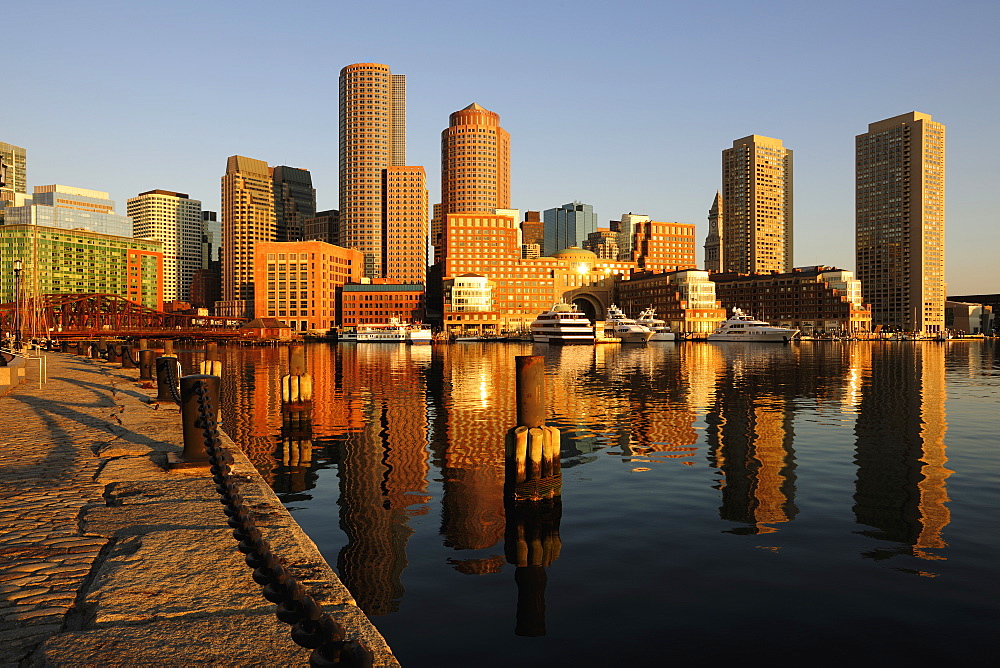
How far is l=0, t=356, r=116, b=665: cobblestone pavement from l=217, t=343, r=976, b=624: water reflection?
4434 millimetres

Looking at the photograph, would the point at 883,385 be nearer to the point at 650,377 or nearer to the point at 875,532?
the point at 650,377

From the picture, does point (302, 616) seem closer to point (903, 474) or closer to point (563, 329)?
point (903, 474)

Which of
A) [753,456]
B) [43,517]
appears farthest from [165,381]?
[753,456]

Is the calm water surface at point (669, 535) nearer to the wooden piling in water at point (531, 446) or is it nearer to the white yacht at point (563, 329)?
the wooden piling in water at point (531, 446)

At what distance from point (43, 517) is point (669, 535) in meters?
11.9

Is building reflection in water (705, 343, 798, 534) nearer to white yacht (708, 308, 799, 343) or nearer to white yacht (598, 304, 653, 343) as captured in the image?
white yacht (598, 304, 653, 343)

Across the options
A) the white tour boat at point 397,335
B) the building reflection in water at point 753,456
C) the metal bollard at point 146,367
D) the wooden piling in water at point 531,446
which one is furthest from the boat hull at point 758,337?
the wooden piling in water at point 531,446

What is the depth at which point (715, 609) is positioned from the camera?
10.9m

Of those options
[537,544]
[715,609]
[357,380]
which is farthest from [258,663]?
[357,380]

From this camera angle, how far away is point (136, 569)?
27.4 ft

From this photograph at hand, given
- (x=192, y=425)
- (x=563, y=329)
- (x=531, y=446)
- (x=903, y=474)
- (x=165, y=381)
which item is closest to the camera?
(x=192, y=425)

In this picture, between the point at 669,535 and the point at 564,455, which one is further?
the point at 564,455

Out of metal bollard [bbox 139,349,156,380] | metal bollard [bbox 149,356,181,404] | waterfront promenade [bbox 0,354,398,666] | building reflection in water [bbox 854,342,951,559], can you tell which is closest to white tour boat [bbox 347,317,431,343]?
metal bollard [bbox 139,349,156,380]

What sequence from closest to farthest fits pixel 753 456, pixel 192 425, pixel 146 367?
1. pixel 192 425
2. pixel 753 456
3. pixel 146 367
